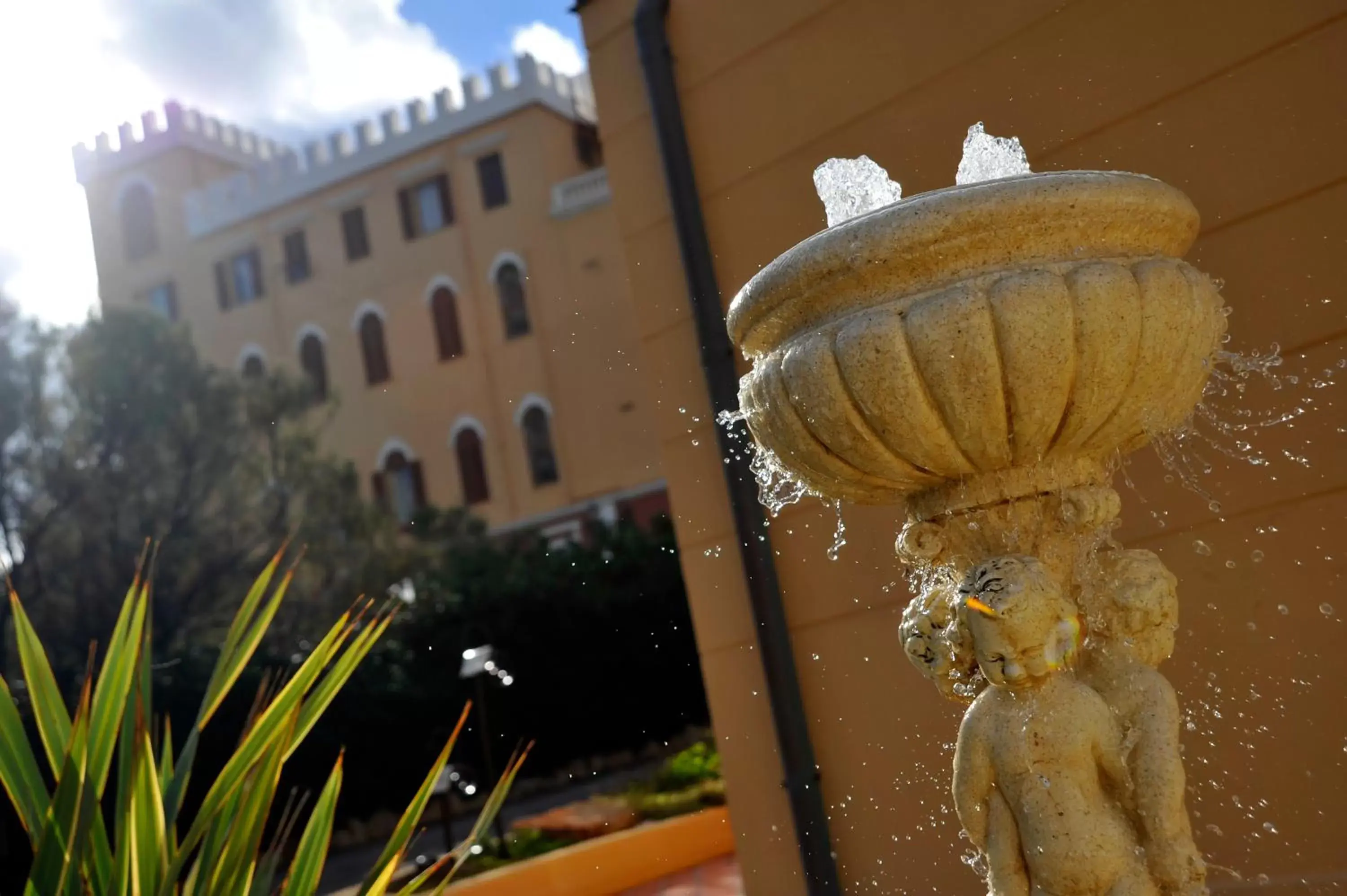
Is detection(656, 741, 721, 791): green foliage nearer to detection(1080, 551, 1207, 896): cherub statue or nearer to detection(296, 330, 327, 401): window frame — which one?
detection(1080, 551, 1207, 896): cherub statue

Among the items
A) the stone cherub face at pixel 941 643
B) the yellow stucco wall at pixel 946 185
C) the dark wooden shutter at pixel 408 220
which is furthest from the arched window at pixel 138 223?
the stone cherub face at pixel 941 643

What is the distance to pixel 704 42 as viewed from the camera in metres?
5.45

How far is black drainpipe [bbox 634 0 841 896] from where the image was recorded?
494 centimetres

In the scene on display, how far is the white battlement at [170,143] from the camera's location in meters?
29.8

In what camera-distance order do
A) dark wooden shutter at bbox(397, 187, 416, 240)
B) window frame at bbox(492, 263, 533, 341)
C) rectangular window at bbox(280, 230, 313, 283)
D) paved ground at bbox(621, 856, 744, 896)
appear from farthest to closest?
rectangular window at bbox(280, 230, 313, 283) → dark wooden shutter at bbox(397, 187, 416, 240) → window frame at bbox(492, 263, 533, 341) → paved ground at bbox(621, 856, 744, 896)

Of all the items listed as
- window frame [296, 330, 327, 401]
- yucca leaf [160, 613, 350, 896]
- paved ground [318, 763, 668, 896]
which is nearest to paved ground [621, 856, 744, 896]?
yucca leaf [160, 613, 350, 896]

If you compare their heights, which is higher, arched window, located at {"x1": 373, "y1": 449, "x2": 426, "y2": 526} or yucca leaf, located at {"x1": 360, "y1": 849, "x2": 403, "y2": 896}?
arched window, located at {"x1": 373, "y1": 449, "x2": 426, "y2": 526}

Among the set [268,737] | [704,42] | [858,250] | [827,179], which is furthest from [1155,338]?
[704,42]

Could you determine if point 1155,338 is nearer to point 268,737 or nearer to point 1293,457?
point 1293,457

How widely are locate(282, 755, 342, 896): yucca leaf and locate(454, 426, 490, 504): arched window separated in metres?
22.0

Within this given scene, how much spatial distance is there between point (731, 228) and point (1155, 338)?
3.14m

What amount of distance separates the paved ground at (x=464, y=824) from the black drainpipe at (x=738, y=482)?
829 centimetres

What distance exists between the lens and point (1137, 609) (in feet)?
7.91

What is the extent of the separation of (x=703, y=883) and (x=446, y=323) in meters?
20.0
